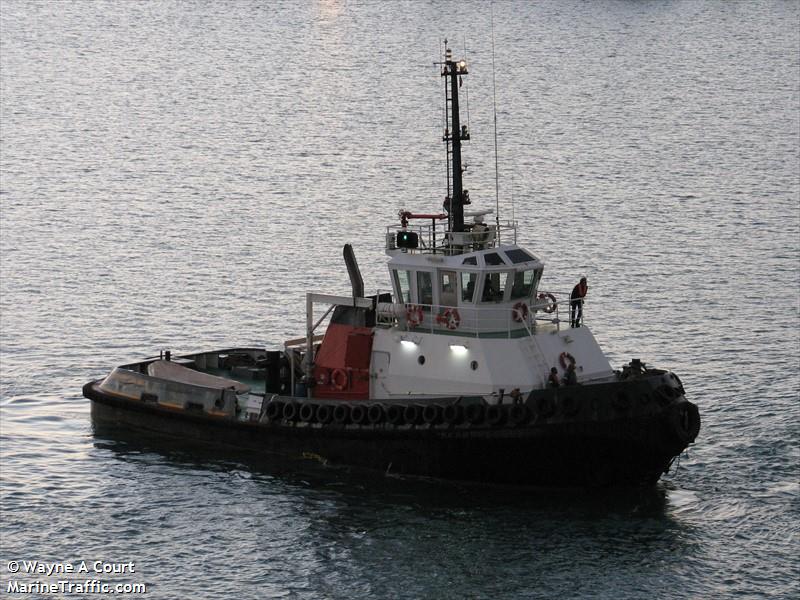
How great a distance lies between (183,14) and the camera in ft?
443

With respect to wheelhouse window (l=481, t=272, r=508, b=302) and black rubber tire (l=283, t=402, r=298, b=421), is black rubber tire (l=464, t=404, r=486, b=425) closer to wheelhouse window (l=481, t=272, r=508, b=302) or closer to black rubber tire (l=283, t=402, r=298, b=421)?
wheelhouse window (l=481, t=272, r=508, b=302)

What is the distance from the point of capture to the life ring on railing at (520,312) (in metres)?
40.7

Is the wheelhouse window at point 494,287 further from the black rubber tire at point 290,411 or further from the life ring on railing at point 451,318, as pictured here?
the black rubber tire at point 290,411

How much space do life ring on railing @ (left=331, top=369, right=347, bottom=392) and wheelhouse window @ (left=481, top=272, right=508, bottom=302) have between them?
3.86 m

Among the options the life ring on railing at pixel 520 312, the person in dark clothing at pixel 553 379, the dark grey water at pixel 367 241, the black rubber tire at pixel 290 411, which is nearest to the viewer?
the dark grey water at pixel 367 241

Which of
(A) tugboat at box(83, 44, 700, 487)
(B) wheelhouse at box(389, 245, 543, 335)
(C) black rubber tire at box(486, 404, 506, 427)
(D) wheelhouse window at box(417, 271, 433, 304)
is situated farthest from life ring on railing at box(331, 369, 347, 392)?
(C) black rubber tire at box(486, 404, 506, 427)

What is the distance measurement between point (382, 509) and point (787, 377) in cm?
1560

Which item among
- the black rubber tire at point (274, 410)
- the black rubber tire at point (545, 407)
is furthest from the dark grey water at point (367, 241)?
the black rubber tire at point (545, 407)

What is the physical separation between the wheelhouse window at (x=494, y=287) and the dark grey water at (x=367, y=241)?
4641mm

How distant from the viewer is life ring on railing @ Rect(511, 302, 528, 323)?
133ft

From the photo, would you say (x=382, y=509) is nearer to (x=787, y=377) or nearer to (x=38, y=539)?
(x=38, y=539)

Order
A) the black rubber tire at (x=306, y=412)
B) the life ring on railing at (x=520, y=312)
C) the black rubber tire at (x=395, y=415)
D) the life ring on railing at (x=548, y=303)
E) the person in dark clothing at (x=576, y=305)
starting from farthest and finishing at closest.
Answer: the black rubber tire at (x=306, y=412), the life ring on railing at (x=548, y=303), the person in dark clothing at (x=576, y=305), the life ring on railing at (x=520, y=312), the black rubber tire at (x=395, y=415)

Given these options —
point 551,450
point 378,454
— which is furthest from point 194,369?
point 551,450

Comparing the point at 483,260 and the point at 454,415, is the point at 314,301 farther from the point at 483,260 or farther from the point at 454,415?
the point at 454,415
